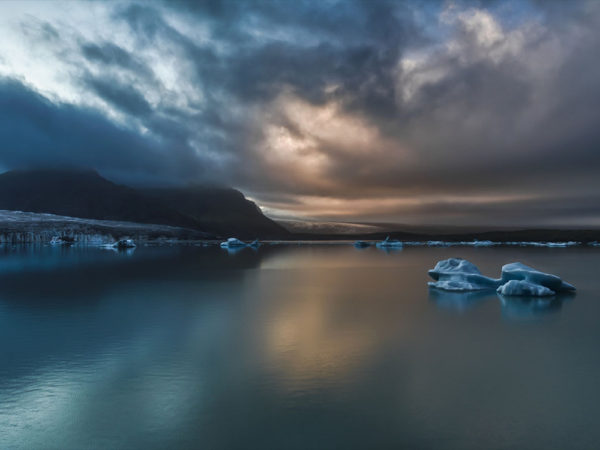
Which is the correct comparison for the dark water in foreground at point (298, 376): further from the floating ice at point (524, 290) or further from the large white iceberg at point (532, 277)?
the large white iceberg at point (532, 277)

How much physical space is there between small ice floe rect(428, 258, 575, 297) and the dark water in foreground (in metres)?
1.95

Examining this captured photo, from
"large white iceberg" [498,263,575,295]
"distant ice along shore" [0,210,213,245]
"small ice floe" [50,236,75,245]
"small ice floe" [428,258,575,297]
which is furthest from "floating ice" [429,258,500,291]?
"distant ice along shore" [0,210,213,245]

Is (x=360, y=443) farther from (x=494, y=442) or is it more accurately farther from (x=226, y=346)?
(x=226, y=346)

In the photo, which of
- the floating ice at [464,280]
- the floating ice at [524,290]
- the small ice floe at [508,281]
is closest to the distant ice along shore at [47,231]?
the floating ice at [464,280]

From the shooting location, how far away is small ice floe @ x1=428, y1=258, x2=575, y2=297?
19875mm

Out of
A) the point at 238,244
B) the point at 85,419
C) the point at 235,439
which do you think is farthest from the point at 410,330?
the point at 238,244

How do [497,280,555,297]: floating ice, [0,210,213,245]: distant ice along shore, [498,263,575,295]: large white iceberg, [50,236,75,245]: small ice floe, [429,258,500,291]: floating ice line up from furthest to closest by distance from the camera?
1. [0,210,213,245]: distant ice along shore
2. [50,236,75,245]: small ice floe
3. [429,258,500,291]: floating ice
4. [498,263,575,295]: large white iceberg
5. [497,280,555,297]: floating ice

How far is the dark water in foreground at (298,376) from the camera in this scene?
19.7ft

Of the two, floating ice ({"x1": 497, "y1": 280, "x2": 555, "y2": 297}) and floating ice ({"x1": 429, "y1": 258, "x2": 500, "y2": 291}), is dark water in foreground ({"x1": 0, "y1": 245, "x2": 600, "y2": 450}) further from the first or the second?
floating ice ({"x1": 429, "y1": 258, "x2": 500, "y2": 291})

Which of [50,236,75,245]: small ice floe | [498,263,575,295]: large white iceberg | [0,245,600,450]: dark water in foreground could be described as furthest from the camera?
[50,236,75,245]: small ice floe

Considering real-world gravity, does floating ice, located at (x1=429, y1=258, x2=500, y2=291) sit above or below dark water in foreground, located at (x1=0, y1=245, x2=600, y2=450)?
above

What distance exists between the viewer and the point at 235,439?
5.83 m

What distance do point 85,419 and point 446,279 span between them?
21428 mm

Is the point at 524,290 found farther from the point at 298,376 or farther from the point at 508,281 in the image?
the point at 298,376
